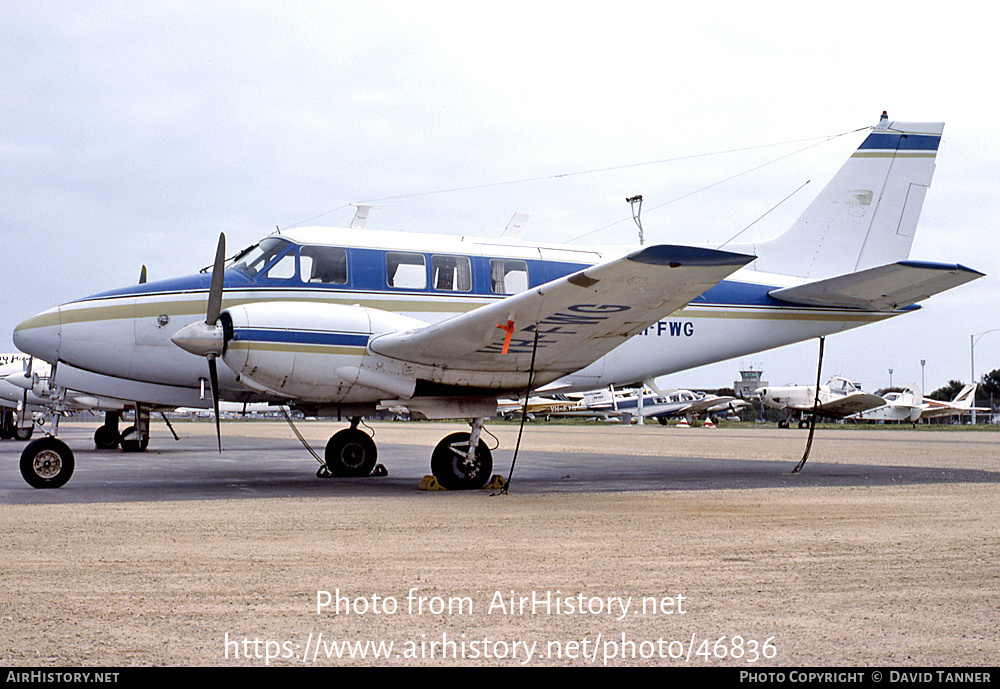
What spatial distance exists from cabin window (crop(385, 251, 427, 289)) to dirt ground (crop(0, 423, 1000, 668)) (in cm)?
386

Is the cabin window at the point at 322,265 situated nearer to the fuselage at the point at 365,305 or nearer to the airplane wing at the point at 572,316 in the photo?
the fuselage at the point at 365,305

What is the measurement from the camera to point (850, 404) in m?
51.0

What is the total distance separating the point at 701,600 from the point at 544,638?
1176mm

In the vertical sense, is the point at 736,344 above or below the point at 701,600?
above

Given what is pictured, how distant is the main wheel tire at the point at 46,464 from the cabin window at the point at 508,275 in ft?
20.3

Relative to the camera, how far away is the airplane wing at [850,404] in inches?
1965

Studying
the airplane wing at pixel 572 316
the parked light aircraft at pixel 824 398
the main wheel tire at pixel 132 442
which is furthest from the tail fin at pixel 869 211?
the parked light aircraft at pixel 824 398

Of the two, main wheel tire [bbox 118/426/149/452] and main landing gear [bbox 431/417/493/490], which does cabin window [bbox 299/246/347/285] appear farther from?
main wheel tire [bbox 118/426/149/452]

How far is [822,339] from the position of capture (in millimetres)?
14406

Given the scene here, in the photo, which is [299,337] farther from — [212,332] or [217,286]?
[217,286]

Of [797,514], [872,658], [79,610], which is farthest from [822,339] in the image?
[79,610]

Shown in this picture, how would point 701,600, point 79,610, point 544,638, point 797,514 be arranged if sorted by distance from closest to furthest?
point 544,638 < point 79,610 < point 701,600 < point 797,514

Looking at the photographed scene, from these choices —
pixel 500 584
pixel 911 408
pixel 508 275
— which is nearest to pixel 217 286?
pixel 508 275
